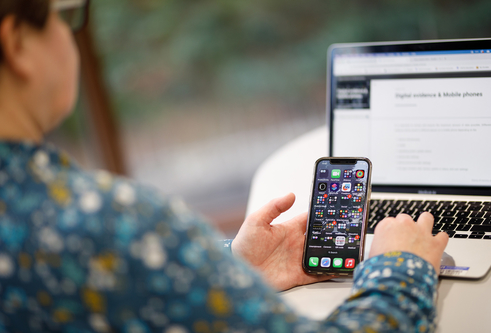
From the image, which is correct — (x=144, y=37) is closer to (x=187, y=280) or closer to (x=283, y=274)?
Answer: (x=283, y=274)

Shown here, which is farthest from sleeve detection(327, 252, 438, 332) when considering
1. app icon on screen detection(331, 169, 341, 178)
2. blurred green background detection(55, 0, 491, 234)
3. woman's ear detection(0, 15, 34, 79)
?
blurred green background detection(55, 0, 491, 234)

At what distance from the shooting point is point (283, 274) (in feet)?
2.52

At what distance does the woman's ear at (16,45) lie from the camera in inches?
15.5

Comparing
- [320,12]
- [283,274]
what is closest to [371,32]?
[320,12]

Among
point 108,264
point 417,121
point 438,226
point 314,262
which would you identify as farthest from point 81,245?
point 417,121

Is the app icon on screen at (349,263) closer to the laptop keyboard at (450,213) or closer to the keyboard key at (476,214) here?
the laptop keyboard at (450,213)

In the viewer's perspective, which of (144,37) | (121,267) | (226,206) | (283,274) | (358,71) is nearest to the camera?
(121,267)

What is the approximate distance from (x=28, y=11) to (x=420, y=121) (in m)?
0.79

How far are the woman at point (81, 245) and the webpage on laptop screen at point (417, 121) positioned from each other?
23.7 inches

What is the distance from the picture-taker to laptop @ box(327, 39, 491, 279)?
910mm

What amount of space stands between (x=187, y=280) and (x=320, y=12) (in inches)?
92.7

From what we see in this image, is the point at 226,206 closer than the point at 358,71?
No

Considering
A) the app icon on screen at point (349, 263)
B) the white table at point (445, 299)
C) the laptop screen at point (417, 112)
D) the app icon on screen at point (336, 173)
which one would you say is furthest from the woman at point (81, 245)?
the laptop screen at point (417, 112)

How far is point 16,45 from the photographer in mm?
405
